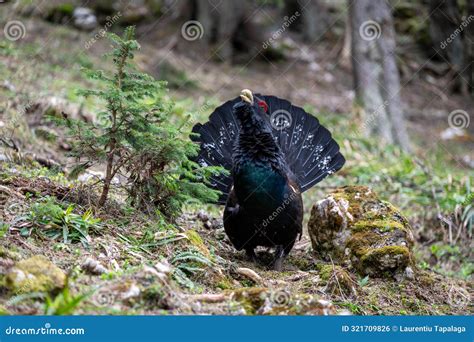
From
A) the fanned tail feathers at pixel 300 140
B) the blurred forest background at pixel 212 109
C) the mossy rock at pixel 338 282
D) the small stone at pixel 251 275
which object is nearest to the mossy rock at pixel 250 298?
the blurred forest background at pixel 212 109

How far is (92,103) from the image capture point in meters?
8.73

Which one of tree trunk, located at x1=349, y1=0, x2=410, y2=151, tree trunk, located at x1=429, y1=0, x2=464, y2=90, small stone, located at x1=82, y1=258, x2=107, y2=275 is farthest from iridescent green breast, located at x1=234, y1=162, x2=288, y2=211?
tree trunk, located at x1=429, y1=0, x2=464, y2=90

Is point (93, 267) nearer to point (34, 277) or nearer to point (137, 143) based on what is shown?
point (34, 277)

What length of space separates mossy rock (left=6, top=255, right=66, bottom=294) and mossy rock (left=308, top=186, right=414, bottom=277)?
2.54m

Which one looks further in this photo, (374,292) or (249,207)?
(249,207)

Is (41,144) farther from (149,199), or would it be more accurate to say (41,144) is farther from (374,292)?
(374,292)

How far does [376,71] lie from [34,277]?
883 cm

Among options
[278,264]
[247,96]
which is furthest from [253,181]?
[278,264]

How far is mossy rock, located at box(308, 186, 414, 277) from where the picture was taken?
491 centimetres

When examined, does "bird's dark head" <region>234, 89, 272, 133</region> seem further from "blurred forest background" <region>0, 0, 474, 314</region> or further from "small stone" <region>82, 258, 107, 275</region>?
"small stone" <region>82, 258, 107, 275</region>

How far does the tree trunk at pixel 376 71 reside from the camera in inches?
424

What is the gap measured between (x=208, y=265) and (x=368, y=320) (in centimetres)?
111

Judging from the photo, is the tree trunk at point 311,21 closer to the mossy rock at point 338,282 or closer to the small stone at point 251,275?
the mossy rock at point 338,282

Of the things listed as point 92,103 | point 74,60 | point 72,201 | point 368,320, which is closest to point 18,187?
point 72,201
